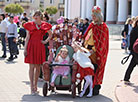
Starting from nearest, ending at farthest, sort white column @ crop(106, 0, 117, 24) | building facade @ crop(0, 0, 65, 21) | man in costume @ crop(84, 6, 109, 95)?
man in costume @ crop(84, 6, 109, 95)
white column @ crop(106, 0, 117, 24)
building facade @ crop(0, 0, 65, 21)

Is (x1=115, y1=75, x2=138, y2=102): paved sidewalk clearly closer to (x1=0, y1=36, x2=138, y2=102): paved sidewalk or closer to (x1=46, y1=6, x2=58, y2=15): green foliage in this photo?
(x1=0, y1=36, x2=138, y2=102): paved sidewalk

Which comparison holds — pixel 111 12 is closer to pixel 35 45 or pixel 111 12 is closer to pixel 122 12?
pixel 122 12

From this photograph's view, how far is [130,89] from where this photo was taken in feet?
32.9

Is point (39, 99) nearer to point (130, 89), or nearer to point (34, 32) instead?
point (34, 32)

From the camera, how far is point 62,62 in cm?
915

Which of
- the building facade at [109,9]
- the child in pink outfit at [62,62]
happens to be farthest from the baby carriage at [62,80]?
the building facade at [109,9]

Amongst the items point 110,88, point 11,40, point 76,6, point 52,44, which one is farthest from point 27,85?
point 76,6

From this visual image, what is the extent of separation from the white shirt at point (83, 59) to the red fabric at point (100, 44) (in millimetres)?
343

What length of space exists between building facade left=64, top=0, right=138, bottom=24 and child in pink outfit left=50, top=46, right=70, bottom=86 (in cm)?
3708

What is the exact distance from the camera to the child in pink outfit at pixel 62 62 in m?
8.97

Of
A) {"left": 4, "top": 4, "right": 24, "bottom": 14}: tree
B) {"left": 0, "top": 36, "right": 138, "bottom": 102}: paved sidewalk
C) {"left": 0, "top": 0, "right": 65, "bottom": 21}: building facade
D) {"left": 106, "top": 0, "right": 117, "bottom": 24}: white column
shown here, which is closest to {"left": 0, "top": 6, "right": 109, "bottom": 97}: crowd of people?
{"left": 0, "top": 36, "right": 138, "bottom": 102}: paved sidewalk

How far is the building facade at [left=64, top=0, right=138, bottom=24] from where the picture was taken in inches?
1902

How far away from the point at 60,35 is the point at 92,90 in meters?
1.55

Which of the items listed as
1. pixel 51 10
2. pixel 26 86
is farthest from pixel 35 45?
pixel 51 10
